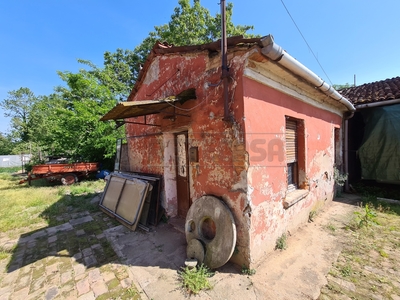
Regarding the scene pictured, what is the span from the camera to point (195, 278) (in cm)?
270

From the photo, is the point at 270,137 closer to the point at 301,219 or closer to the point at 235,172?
the point at 235,172

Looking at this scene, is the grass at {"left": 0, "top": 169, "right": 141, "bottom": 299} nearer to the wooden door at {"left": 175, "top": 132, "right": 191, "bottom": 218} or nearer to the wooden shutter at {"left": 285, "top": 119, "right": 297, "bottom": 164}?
the wooden door at {"left": 175, "top": 132, "right": 191, "bottom": 218}

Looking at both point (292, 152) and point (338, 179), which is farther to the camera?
point (338, 179)

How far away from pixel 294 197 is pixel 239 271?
193cm

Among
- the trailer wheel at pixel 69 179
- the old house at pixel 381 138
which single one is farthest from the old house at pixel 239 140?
the trailer wheel at pixel 69 179

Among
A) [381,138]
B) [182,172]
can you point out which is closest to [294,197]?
[182,172]

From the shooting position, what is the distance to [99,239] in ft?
13.6

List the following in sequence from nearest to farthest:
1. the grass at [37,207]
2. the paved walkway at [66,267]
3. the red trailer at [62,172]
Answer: the paved walkway at [66,267] < the grass at [37,207] < the red trailer at [62,172]

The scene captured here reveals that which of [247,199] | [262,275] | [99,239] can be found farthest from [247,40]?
[99,239]

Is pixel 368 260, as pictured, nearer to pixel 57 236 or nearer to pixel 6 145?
pixel 57 236

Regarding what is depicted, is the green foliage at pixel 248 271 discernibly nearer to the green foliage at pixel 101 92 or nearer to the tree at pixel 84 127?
the green foliage at pixel 101 92

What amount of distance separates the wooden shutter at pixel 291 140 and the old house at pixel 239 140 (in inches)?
1.0

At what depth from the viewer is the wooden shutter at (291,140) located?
4.11 metres

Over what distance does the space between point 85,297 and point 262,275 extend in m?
2.65
